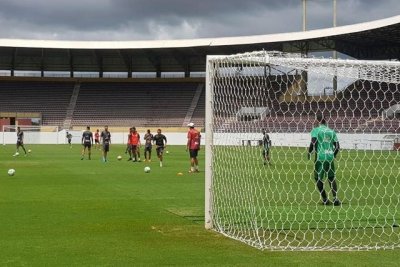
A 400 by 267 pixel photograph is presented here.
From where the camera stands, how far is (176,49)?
6169cm

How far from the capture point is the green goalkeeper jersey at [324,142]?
41.0 ft

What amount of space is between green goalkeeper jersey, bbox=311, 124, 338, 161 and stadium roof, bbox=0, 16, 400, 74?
33.1m

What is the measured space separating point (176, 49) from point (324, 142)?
1968 inches

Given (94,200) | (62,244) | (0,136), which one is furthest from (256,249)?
(0,136)

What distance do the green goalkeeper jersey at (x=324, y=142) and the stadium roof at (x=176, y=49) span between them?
33.1m

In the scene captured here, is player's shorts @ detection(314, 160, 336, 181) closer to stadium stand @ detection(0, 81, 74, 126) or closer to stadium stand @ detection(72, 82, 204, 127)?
stadium stand @ detection(72, 82, 204, 127)

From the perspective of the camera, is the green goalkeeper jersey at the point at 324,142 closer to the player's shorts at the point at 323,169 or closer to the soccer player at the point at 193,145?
the player's shorts at the point at 323,169

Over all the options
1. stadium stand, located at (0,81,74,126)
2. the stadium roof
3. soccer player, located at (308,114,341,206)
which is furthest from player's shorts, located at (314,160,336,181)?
stadium stand, located at (0,81,74,126)

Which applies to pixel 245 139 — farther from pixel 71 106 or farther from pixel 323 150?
pixel 71 106

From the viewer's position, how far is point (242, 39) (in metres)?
56.9

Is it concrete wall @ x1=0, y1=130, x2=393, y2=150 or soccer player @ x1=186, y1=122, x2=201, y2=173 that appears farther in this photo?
soccer player @ x1=186, y1=122, x2=201, y2=173

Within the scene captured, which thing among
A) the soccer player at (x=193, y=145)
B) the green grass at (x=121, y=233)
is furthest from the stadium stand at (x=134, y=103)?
the green grass at (x=121, y=233)

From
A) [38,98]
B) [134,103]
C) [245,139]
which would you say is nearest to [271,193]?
[245,139]

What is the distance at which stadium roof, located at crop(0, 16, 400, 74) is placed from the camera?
51344mm
